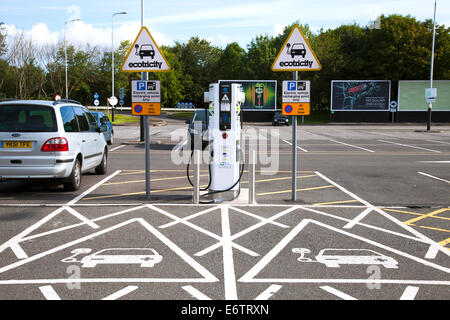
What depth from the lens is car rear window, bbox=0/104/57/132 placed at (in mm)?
8711

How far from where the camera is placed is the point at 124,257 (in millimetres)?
5238

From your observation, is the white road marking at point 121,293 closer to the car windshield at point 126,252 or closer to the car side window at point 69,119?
the car windshield at point 126,252

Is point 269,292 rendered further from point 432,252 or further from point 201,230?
point 432,252

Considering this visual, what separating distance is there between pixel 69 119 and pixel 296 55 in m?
4.74

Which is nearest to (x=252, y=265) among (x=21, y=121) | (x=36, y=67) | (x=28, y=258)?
(x=28, y=258)

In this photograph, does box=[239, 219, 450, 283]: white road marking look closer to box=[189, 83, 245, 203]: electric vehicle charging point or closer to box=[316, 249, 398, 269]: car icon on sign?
box=[316, 249, 398, 269]: car icon on sign

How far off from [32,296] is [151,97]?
16.7 ft

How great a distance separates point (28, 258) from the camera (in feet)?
17.2

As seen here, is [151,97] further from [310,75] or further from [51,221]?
[310,75]

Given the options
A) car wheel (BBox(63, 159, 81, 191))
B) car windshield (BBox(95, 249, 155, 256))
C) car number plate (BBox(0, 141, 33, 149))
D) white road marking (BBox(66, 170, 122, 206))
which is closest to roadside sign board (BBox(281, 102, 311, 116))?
car windshield (BBox(95, 249, 155, 256))

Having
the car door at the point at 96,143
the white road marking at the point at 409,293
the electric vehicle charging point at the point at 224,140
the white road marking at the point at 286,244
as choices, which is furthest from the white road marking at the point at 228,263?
the car door at the point at 96,143

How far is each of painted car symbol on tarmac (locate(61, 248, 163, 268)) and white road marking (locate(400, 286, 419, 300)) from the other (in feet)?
8.40

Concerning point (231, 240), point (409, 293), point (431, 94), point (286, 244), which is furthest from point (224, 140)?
point (431, 94)

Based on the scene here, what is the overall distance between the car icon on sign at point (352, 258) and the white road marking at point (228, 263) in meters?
1.03
